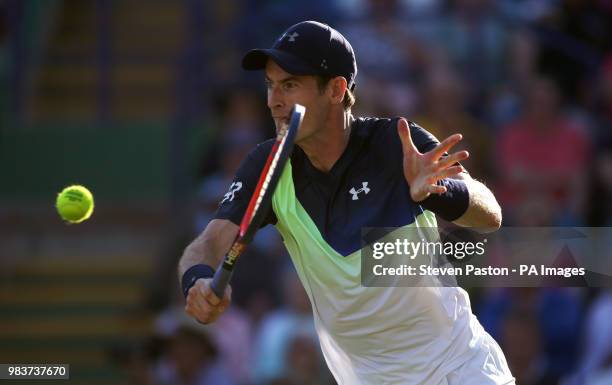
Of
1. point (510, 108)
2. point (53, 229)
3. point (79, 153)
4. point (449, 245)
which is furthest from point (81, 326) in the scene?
point (449, 245)

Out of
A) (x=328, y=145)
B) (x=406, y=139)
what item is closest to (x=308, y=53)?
(x=328, y=145)

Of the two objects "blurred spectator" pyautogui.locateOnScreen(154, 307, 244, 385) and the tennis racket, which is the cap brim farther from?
"blurred spectator" pyautogui.locateOnScreen(154, 307, 244, 385)

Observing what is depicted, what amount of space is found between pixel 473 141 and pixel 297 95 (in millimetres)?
4422

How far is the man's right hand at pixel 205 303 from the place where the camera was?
473 centimetres

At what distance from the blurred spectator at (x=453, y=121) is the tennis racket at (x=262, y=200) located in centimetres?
459

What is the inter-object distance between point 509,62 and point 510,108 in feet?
2.13

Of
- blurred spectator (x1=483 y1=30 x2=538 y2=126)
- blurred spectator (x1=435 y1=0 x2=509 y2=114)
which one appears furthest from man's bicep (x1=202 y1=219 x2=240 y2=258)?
blurred spectator (x1=435 y1=0 x2=509 y2=114)

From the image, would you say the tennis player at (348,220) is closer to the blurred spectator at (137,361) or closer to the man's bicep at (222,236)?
the man's bicep at (222,236)

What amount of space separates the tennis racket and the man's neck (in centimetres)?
44

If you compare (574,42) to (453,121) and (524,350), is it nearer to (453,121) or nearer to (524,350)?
(453,121)

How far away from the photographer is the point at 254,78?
10406mm

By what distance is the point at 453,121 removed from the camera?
9406 mm

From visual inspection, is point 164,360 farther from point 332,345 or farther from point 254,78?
point 332,345

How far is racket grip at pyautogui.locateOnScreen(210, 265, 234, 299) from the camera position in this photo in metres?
4.70
